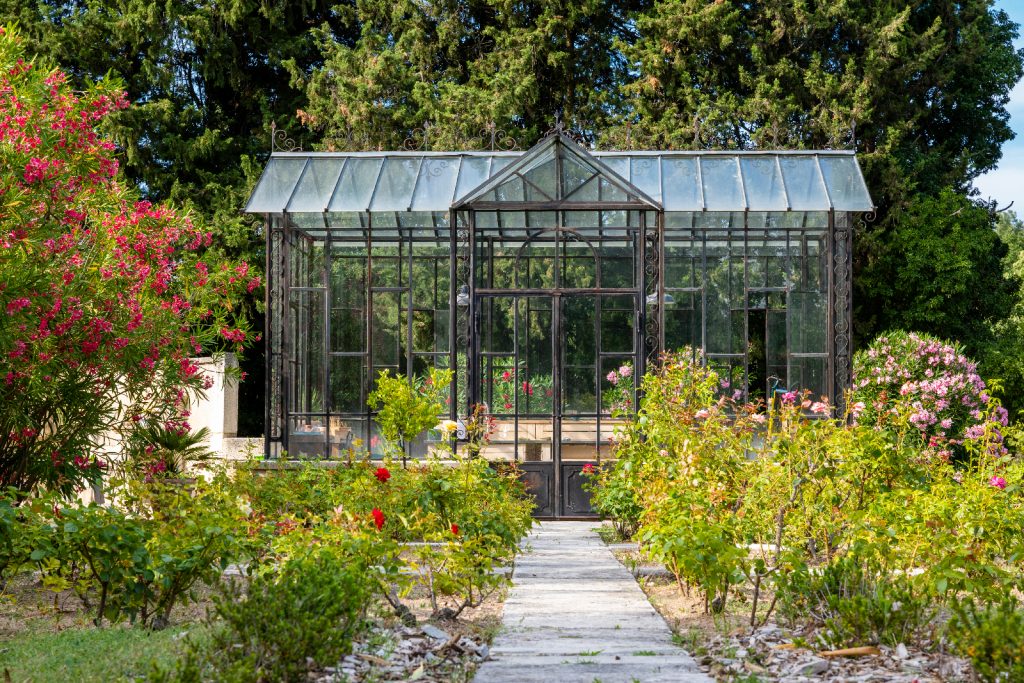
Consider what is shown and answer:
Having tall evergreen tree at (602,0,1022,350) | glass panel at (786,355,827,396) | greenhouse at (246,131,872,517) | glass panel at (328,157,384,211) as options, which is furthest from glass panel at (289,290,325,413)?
tall evergreen tree at (602,0,1022,350)

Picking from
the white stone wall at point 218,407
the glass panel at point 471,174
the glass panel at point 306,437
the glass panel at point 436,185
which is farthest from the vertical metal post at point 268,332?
the glass panel at point 471,174

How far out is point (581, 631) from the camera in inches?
212

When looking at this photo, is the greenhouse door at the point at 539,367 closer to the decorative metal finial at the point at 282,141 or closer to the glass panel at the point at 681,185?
the glass panel at the point at 681,185

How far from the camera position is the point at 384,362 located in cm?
1340

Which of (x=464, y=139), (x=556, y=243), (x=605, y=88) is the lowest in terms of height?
(x=556, y=243)

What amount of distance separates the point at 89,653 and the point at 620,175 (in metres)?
8.75

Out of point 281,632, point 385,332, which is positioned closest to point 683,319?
point 385,332

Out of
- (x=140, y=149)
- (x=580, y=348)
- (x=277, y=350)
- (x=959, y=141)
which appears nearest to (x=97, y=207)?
(x=277, y=350)

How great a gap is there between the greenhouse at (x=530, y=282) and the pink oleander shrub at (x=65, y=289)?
3.21 meters

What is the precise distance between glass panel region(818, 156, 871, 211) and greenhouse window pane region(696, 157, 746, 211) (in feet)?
3.35

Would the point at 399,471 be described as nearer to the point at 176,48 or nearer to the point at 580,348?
the point at 580,348

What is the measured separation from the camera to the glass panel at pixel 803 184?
1238 centimetres

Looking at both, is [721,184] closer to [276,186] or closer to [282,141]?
[276,186]

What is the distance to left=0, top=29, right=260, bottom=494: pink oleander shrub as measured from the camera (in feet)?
24.2
